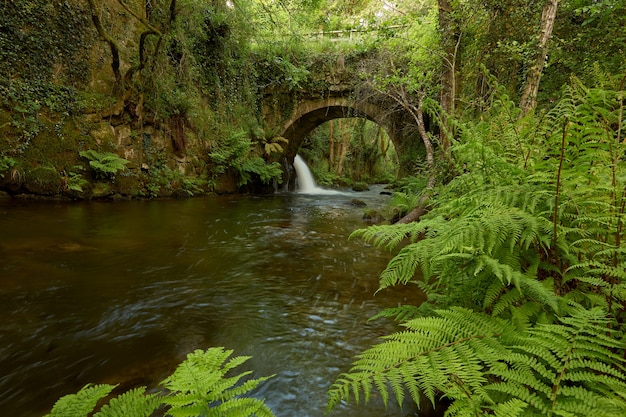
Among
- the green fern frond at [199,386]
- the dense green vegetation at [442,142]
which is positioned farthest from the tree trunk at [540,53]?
the green fern frond at [199,386]

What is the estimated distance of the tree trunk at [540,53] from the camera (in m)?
4.79

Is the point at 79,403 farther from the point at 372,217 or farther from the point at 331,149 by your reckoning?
the point at 331,149

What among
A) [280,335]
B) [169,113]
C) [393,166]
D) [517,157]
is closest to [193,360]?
[280,335]

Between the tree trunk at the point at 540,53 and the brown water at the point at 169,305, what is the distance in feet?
11.3

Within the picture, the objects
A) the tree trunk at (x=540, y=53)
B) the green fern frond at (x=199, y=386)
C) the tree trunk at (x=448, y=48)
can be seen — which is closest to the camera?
the green fern frond at (x=199, y=386)

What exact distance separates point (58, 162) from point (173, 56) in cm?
578

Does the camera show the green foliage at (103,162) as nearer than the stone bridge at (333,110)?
Yes

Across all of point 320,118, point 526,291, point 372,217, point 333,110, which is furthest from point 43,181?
point 320,118

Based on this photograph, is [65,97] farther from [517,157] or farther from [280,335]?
[517,157]

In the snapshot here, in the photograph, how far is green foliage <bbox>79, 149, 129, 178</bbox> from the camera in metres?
8.20

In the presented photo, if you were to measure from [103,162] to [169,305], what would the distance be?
7092mm

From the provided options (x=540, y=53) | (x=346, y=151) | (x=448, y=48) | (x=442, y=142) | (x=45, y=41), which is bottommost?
(x=442, y=142)

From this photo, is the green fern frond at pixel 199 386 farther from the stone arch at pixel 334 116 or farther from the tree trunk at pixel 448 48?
the stone arch at pixel 334 116

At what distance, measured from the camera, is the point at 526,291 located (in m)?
1.41
